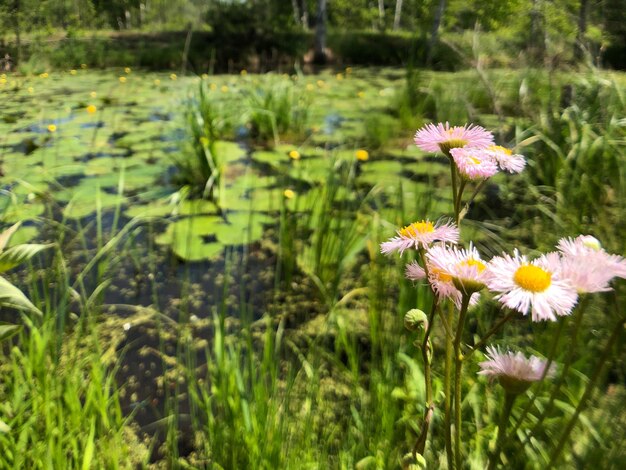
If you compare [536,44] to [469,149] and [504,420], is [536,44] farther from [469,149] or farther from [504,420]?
[504,420]

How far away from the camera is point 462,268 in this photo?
1.16ft

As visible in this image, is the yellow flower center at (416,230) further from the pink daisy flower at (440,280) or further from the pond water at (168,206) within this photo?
the pond water at (168,206)

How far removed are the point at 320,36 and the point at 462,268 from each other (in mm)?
7649

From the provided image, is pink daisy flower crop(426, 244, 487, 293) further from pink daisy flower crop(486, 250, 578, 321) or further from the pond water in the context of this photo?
the pond water

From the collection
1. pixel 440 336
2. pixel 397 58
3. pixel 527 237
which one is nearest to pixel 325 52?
pixel 397 58

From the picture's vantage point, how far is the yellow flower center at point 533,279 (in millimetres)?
335

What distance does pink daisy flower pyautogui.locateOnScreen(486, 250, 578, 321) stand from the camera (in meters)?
0.32

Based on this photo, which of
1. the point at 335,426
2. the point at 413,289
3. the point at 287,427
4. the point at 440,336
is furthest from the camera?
the point at 440,336

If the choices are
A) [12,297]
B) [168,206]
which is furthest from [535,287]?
[168,206]

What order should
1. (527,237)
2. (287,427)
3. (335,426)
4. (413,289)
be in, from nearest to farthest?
(287,427) < (335,426) < (413,289) < (527,237)

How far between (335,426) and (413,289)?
1.21ft

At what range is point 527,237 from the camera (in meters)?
1.61

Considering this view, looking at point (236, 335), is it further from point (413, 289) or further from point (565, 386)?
point (565, 386)

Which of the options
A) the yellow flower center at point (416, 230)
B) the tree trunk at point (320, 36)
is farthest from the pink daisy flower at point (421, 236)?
the tree trunk at point (320, 36)
